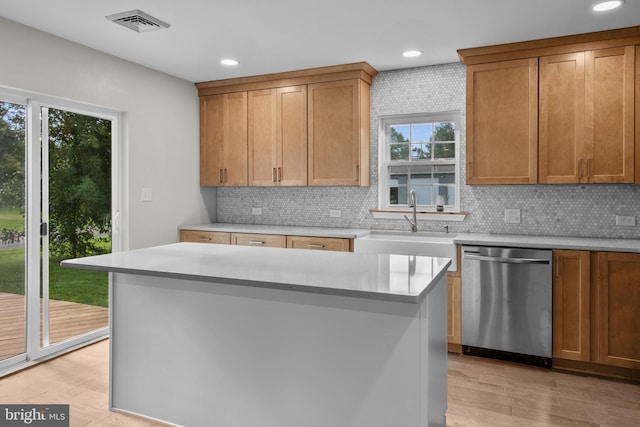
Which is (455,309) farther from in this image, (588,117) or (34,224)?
(34,224)

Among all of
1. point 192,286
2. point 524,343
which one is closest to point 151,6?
point 192,286

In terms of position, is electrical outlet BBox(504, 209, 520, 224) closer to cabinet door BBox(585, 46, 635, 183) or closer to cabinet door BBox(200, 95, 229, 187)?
cabinet door BBox(585, 46, 635, 183)

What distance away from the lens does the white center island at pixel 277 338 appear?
72.1 inches

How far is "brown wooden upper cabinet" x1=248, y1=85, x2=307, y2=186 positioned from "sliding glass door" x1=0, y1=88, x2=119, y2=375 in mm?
1316

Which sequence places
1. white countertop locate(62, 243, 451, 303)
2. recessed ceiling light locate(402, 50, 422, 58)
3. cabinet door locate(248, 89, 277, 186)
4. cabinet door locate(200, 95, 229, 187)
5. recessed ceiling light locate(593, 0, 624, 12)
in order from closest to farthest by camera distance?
white countertop locate(62, 243, 451, 303) → recessed ceiling light locate(593, 0, 624, 12) → recessed ceiling light locate(402, 50, 422, 58) → cabinet door locate(248, 89, 277, 186) → cabinet door locate(200, 95, 229, 187)

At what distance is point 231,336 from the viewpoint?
219 centimetres

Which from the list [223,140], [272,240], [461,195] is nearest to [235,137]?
[223,140]

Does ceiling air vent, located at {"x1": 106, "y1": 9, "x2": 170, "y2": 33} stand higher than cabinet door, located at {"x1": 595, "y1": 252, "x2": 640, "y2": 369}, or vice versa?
ceiling air vent, located at {"x1": 106, "y1": 9, "x2": 170, "y2": 33}

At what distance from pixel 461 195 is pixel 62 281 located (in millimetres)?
3482

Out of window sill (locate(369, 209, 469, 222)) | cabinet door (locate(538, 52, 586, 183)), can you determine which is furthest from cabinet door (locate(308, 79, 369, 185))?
cabinet door (locate(538, 52, 586, 183))

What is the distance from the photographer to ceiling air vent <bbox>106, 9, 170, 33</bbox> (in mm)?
2935

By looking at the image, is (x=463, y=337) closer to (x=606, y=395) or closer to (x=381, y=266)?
(x=606, y=395)

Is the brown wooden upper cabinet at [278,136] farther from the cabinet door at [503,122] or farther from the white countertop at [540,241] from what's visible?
the cabinet door at [503,122]
